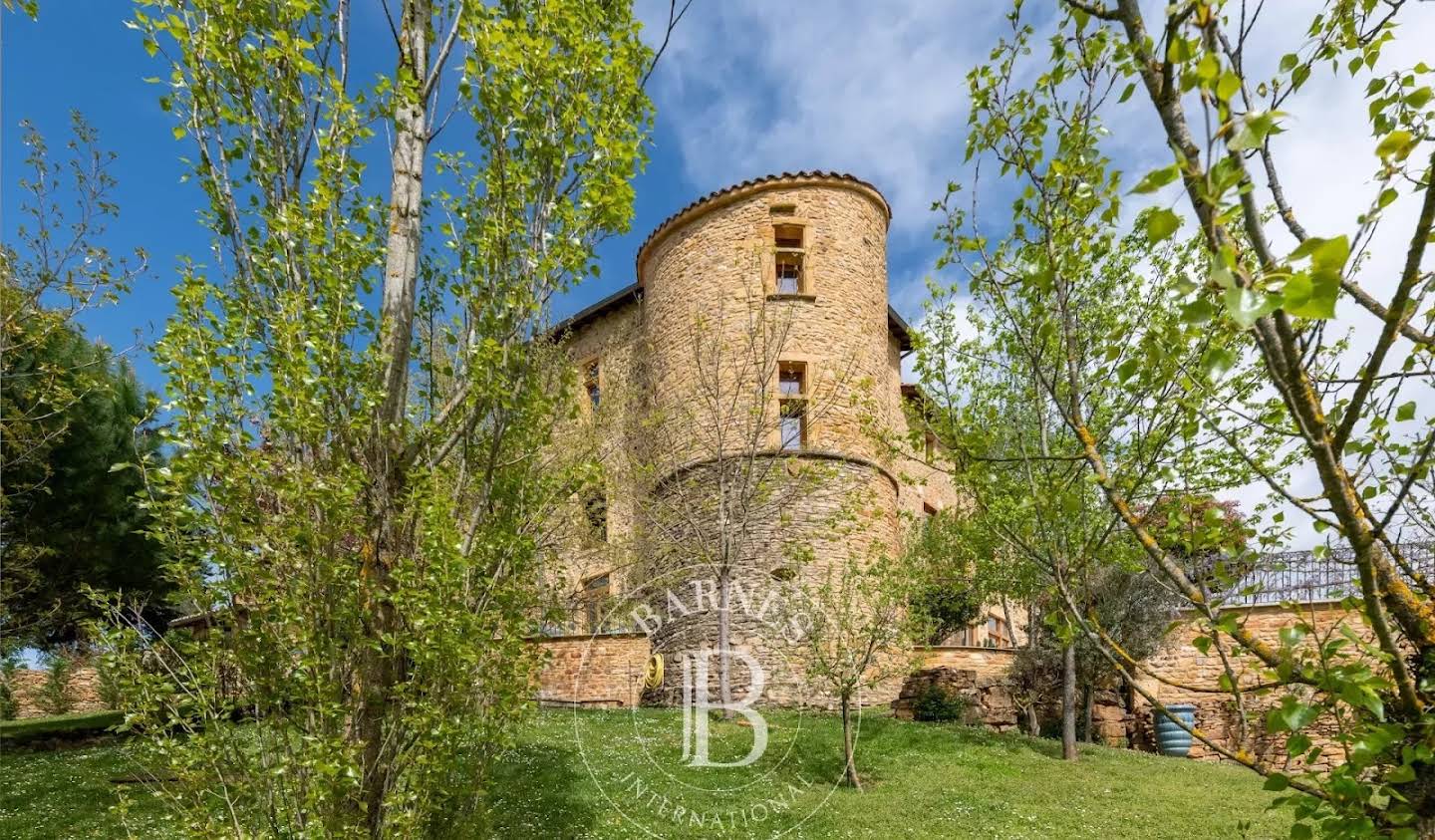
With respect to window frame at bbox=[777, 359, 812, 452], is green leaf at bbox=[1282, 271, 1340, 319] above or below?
below

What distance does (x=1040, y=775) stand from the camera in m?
8.79

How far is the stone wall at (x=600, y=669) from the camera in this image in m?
13.2

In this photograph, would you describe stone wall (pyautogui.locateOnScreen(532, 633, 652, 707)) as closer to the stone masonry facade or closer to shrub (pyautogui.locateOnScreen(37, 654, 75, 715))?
the stone masonry facade

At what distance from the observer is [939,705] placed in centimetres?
1216

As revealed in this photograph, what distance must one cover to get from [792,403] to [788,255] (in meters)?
3.19

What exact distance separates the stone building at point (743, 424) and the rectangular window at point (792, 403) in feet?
0.13

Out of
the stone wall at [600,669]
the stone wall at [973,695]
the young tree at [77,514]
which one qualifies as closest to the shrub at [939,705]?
the stone wall at [973,695]

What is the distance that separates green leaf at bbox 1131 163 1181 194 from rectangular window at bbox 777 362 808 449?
1096 cm

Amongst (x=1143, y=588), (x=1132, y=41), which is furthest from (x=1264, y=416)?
(x=1143, y=588)

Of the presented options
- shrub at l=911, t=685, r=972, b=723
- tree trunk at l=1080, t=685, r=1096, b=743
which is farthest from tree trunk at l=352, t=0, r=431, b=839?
tree trunk at l=1080, t=685, r=1096, b=743

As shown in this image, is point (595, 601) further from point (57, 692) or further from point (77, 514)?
point (57, 692)

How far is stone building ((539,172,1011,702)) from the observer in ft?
39.9
